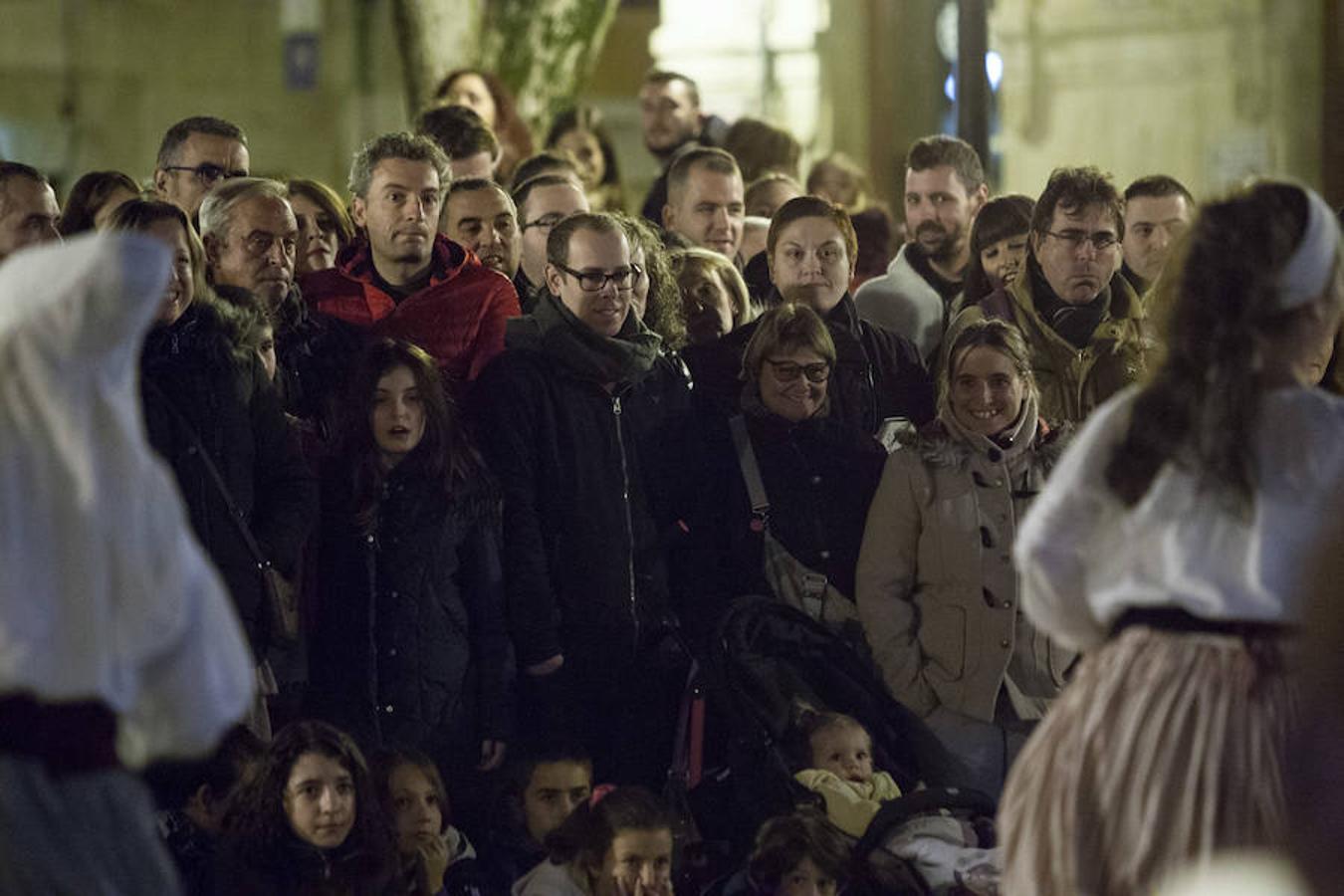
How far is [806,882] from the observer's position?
8.55 meters

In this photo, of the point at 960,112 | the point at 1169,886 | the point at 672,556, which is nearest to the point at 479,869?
the point at 672,556

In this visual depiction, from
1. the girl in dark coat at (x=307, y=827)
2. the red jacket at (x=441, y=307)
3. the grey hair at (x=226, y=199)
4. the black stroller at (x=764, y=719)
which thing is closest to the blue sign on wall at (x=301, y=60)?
the red jacket at (x=441, y=307)

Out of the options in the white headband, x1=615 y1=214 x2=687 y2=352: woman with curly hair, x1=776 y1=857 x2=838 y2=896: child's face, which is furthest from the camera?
x1=615 y1=214 x2=687 y2=352: woman with curly hair

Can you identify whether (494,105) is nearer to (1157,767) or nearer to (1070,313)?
(1070,313)

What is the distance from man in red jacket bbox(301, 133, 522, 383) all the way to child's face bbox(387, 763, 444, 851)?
4.21 feet

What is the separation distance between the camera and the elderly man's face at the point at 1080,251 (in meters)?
9.70

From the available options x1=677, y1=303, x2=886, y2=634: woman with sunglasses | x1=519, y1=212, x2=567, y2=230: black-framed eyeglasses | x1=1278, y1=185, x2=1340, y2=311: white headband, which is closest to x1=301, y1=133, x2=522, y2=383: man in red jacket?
x1=519, y1=212, x2=567, y2=230: black-framed eyeglasses

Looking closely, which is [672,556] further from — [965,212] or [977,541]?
[965,212]

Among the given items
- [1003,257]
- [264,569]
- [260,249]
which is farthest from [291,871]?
[1003,257]

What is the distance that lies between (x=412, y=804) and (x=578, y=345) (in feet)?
4.67

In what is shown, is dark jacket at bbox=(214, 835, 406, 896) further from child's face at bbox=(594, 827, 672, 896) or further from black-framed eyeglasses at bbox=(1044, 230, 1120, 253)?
black-framed eyeglasses at bbox=(1044, 230, 1120, 253)

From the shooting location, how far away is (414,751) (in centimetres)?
844

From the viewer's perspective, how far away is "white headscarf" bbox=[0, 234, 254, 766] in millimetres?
5469

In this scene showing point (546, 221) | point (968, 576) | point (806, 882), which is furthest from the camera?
point (546, 221)
